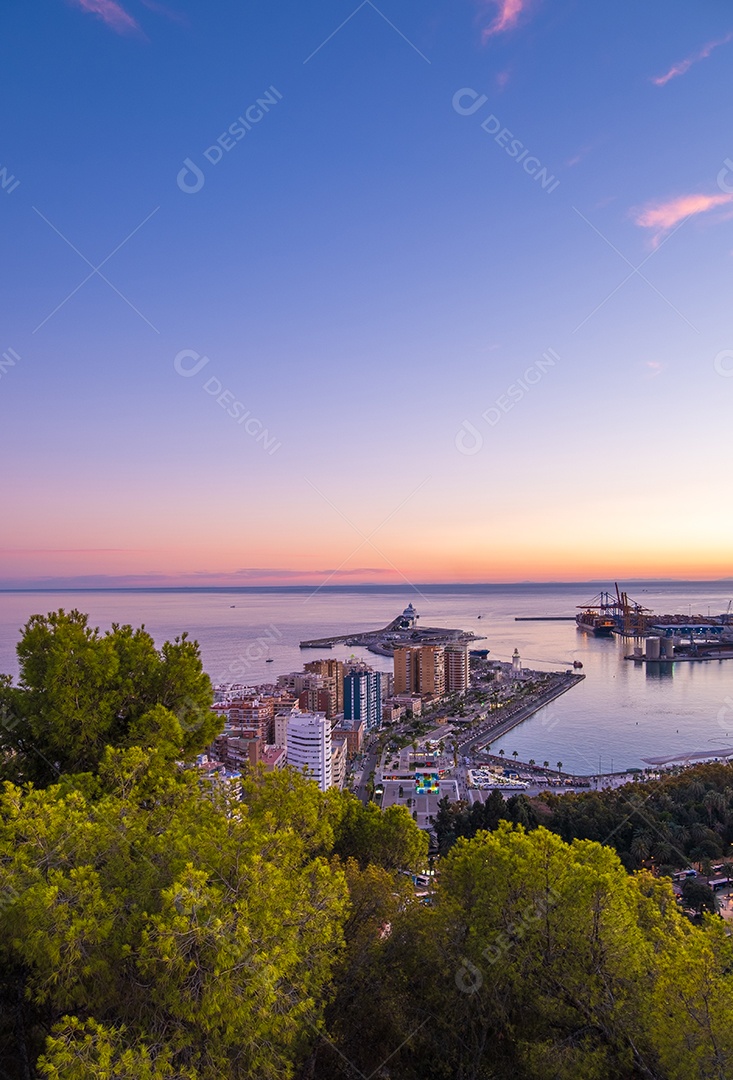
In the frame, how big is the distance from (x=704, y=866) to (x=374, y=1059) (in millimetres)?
7095

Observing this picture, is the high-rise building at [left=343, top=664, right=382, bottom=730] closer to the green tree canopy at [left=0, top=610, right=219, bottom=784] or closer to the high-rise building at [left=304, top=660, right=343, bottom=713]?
the high-rise building at [left=304, top=660, right=343, bottom=713]

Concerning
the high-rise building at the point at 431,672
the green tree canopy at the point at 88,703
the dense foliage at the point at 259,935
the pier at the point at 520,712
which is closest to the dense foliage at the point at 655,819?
the dense foliage at the point at 259,935

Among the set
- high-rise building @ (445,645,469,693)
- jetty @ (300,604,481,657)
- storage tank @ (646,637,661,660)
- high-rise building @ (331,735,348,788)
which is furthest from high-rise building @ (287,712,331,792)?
storage tank @ (646,637,661,660)

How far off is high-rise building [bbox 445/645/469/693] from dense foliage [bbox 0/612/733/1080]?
22467 mm

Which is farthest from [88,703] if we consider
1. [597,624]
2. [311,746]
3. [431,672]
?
[597,624]

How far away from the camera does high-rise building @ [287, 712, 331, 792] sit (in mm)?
12234

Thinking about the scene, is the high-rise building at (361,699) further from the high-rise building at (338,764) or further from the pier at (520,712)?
the high-rise building at (338,764)

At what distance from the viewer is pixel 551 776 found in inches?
545

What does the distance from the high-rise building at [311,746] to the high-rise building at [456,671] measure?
13.3 meters

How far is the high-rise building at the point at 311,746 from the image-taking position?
12234 mm

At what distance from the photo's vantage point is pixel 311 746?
12336 millimetres

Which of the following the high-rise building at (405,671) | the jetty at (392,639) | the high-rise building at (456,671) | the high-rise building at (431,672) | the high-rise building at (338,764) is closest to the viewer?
the high-rise building at (338,764)

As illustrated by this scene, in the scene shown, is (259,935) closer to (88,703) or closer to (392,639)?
(88,703)

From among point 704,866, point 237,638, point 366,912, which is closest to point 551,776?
point 704,866
